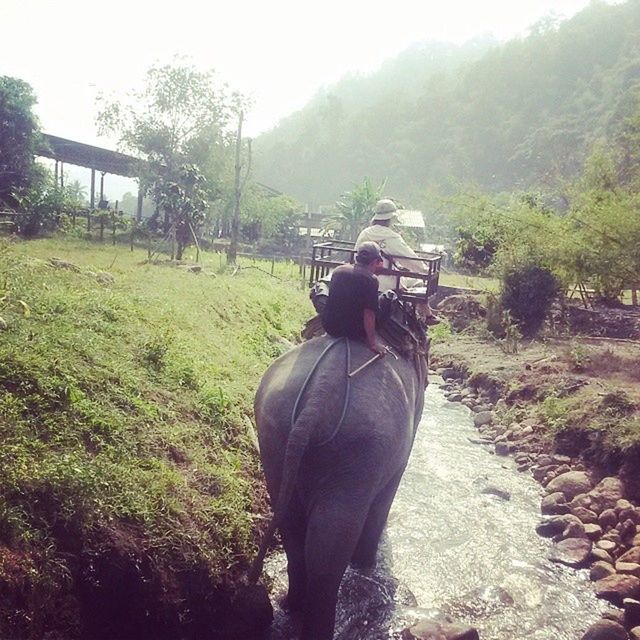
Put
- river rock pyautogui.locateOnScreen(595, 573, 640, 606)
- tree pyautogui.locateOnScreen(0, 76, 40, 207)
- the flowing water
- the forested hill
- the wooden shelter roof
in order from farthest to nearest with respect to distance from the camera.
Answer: the forested hill → the wooden shelter roof → tree pyautogui.locateOnScreen(0, 76, 40, 207) → river rock pyautogui.locateOnScreen(595, 573, 640, 606) → the flowing water

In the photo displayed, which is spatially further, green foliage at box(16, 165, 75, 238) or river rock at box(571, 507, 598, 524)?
green foliage at box(16, 165, 75, 238)

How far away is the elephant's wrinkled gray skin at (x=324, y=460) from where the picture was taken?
409cm

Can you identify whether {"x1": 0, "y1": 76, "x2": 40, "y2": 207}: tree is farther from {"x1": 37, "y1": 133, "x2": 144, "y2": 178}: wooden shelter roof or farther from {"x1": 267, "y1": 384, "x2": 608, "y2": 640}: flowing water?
{"x1": 267, "y1": 384, "x2": 608, "y2": 640}: flowing water

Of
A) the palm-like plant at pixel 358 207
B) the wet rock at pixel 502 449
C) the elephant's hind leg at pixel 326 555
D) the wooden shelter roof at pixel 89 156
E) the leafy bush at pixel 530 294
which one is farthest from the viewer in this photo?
the palm-like plant at pixel 358 207

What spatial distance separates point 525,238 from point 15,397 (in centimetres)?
1482

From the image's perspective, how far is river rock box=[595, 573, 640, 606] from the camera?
5723 millimetres

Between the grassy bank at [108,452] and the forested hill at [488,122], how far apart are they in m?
52.2

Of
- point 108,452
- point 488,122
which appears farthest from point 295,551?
point 488,122

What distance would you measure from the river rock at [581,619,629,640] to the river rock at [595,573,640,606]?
617 mm

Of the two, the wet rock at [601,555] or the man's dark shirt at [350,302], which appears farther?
the wet rock at [601,555]

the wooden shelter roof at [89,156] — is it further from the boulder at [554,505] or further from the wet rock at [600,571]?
the wet rock at [600,571]

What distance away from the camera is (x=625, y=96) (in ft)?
178

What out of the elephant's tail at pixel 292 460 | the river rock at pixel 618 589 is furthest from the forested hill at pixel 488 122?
the elephant's tail at pixel 292 460

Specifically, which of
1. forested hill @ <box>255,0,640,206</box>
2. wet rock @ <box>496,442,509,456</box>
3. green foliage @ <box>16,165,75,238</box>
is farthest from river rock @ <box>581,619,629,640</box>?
forested hill @ <box>255,0,640,206</box>
